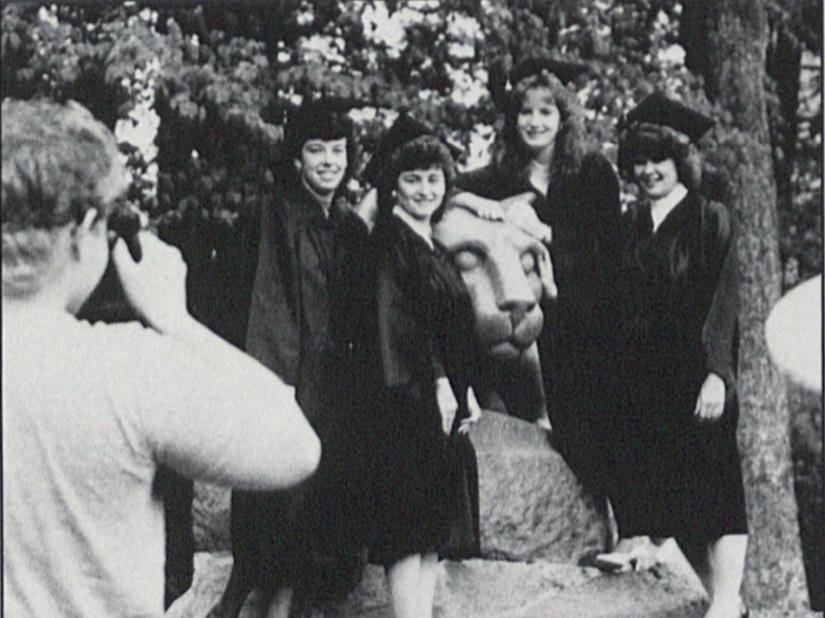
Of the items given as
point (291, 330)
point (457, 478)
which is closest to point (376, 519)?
point (457, 478)

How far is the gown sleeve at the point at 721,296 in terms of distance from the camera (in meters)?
4.70

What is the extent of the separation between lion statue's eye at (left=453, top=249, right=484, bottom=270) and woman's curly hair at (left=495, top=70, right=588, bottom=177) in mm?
303

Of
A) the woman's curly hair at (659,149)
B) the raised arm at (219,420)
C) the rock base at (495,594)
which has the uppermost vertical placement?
the woman's curly hair at (659,149)

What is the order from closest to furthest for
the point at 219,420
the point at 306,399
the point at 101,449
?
the point at 219,420
the point at 101,449
the point at 306,399

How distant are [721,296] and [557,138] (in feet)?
2.44

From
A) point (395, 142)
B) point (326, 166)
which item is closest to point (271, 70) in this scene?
point (326, 166)

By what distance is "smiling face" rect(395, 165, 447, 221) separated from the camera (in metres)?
4.65

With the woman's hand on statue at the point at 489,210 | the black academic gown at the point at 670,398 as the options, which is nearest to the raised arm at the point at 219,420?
the woman's hand on statue at the point at 489,210

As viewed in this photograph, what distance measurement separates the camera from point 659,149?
4.75m

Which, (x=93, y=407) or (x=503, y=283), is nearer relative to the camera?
(x=93, y=407)

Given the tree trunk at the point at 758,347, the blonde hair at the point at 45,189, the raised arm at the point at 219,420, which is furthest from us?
the tree trunk at the point at 758,347

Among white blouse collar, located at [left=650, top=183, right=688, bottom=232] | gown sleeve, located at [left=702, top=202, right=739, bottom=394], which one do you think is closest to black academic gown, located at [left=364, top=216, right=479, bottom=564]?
white blouse collar, located at [left=650, top=183, right=688, bottom=232]

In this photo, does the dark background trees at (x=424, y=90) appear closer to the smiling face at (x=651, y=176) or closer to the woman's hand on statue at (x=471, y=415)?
the smiling face at (x=651, y=176)

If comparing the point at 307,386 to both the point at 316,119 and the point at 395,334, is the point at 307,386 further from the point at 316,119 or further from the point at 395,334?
the point at 316,119
